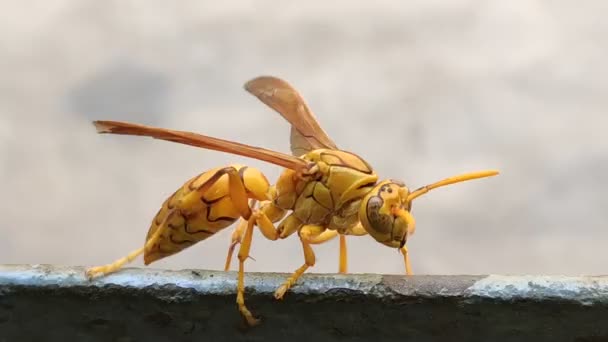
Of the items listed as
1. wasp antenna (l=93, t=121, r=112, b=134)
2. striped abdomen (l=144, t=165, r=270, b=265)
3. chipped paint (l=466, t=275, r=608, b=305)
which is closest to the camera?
chipped paint (l=466, t=275, r=608, b=305)

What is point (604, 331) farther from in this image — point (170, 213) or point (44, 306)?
point (170, 213)

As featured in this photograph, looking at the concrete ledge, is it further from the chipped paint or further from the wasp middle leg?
the wasp middle leg

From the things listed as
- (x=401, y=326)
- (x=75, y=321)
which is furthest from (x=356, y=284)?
(x=75, y=321)

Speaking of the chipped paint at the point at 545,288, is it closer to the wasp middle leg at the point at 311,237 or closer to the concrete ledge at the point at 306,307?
the concrete ledge at the point at 306,307

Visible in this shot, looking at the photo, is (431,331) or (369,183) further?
(369,183)

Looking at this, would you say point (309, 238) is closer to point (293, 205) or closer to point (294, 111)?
point (293, 205)

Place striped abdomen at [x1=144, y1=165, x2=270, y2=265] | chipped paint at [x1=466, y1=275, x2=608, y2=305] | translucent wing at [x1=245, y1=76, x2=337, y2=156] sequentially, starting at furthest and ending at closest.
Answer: translucent wing at [x1=245, y1=76, x2=337, y2=156] → striped abdomen at [x1=144, y1=165, x2=270, y2=265] → chipped paint at [x1=466, y1=275, x2=608, y2=305]

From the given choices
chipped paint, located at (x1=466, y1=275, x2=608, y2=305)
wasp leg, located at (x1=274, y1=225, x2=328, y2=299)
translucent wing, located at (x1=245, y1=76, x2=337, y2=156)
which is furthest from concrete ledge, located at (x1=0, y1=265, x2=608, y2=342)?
translucent wing, located at (x1=245, y1=76, x2=337, y2=156)

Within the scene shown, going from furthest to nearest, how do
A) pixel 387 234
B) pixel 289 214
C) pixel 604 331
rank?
pixel 289 214
pixel 387 234
pixel 604 331
